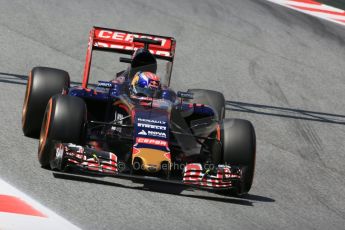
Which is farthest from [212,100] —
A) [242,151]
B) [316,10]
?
[316,10]

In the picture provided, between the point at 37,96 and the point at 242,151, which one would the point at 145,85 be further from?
the point at 242,151

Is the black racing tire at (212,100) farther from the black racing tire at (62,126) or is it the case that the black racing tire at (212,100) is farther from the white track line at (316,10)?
the white track line at (316,10)

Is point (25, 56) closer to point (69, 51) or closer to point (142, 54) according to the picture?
point (69, 51)

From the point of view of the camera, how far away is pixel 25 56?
50.8ft

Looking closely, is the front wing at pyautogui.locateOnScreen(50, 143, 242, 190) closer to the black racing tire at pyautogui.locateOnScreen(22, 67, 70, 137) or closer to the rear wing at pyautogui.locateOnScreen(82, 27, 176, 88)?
the black racing tire at pyautogui.locateOnScreen(22, 67, 70, 137)

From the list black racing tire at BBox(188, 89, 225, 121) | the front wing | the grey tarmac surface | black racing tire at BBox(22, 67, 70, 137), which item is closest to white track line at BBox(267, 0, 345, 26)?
the grey tarmac surface

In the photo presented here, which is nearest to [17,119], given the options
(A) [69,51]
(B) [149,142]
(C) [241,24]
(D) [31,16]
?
(B) [149,142]

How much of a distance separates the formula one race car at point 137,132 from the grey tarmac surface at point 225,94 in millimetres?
212

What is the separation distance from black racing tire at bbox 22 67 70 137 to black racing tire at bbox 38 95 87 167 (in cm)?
108

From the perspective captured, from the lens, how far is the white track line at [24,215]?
7.54m

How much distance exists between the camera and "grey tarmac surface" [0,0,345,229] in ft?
29.3

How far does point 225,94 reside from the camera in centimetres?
1534

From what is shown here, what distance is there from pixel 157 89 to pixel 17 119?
6.31 ft

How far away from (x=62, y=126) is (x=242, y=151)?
193 cm
